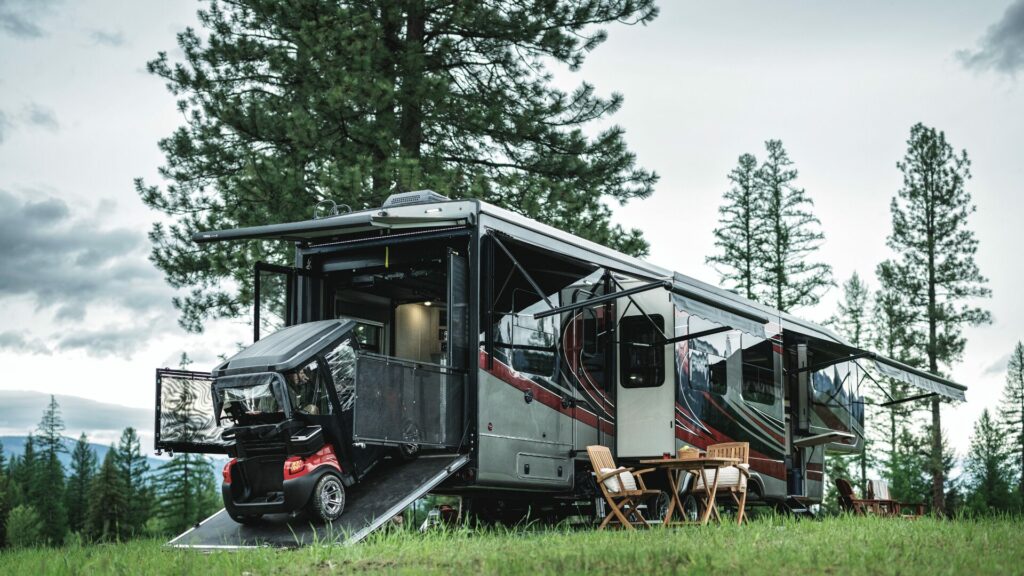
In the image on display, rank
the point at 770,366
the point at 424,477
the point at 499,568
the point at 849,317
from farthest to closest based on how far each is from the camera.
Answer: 1. the point at 849,317
2. the point at 770,366
3. the point at 424,477
4. the point at 499,568

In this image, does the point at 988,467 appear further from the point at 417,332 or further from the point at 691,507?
the point at 417,332

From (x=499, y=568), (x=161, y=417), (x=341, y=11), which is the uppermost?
(x=341, y=11)

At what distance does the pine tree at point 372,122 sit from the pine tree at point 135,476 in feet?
121

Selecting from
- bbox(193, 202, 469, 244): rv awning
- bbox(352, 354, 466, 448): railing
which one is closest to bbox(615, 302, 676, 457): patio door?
bbox(352, 354, 466, 448): railing

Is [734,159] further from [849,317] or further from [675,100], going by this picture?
[675,100]

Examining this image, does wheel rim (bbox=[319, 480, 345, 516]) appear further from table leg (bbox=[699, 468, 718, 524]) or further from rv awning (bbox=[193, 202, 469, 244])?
table leg (bbox=[699, 468, 718, 524])

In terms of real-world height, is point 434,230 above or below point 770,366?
above

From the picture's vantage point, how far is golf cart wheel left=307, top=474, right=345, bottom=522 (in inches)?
327

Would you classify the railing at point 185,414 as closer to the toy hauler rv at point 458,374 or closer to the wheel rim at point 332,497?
the toy hauler rv at point 458,374

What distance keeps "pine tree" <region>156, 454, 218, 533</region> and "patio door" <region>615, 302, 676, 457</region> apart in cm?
4335

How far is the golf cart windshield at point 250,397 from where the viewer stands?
331 inches

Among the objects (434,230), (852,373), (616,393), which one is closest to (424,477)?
(434,230)

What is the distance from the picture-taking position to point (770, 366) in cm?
1375

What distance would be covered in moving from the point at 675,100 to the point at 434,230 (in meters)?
8.84
